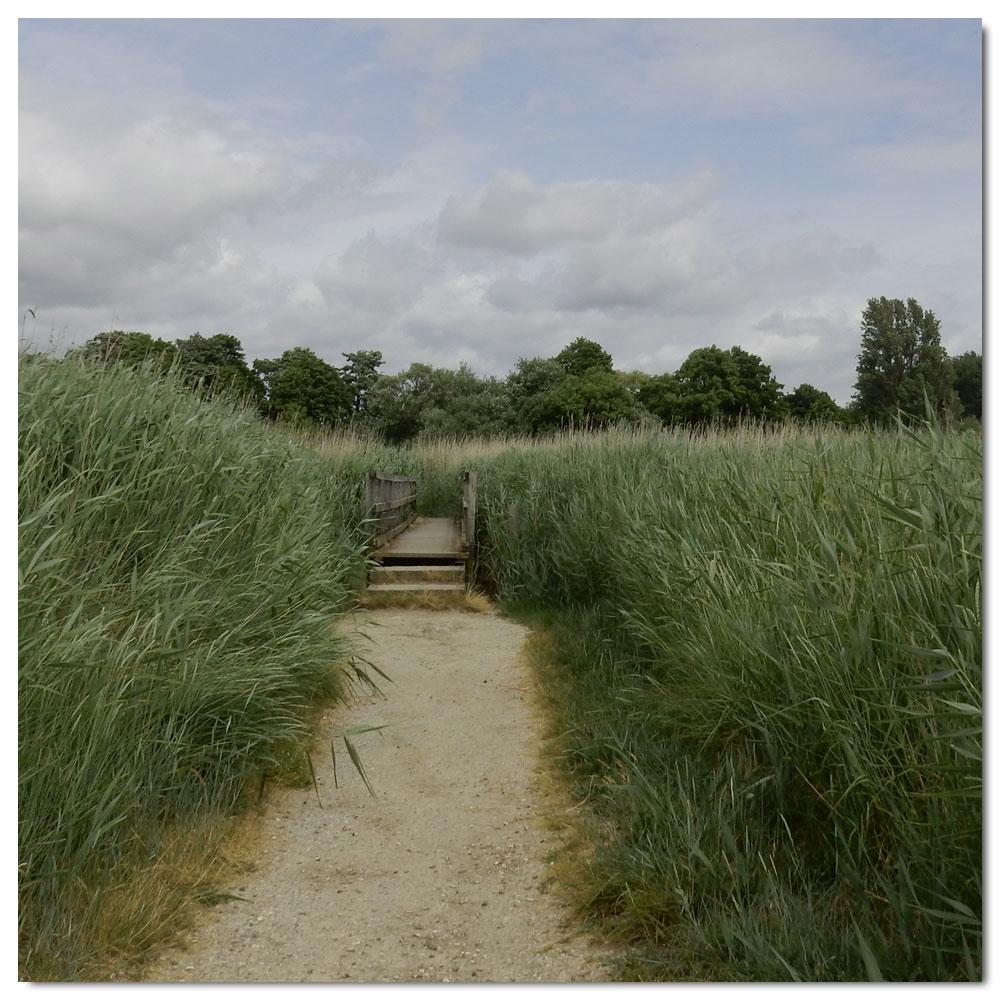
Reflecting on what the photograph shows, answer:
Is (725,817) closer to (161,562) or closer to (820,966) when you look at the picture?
(820,966)

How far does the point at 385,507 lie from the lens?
35.0 ft

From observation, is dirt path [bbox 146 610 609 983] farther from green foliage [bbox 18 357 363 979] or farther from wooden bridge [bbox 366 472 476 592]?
wooden bridge [bbox 366 472 476 592]

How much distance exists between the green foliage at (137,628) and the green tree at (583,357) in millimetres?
37789

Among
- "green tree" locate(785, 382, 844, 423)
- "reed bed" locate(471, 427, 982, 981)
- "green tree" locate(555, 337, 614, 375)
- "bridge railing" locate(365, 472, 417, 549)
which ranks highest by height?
"green tree" locate(555, 337, 614, 375)

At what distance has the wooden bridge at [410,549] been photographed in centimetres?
927

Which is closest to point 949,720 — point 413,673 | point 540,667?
point 540,667

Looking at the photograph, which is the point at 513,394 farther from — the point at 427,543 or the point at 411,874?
the point at 411,874

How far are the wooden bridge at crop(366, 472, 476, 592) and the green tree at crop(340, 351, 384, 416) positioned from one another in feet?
73.3

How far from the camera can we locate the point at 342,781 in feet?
14.4

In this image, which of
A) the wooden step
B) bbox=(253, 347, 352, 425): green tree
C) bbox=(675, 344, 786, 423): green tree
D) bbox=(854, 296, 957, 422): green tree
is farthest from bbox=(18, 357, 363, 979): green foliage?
bbox=(675, 344, 786, 423): green tree

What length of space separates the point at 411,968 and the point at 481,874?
72cm

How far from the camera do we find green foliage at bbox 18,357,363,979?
2758 millimetres

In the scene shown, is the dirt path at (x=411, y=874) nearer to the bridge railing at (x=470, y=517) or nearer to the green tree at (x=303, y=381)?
the bridge railing at (x=470, y=517)

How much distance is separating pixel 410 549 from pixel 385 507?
920 millimetres
